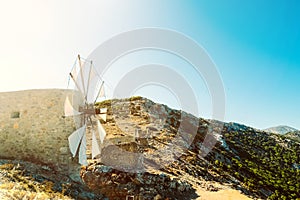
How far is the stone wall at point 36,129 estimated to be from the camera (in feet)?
57.2

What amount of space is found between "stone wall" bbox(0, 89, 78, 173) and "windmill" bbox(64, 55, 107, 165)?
88 centimetres

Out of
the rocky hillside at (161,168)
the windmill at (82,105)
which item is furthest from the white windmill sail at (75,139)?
the rocky hillside at (161,168)

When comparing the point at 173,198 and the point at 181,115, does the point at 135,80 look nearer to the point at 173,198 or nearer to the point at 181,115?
the point at 173,198

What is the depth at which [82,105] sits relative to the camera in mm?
18688

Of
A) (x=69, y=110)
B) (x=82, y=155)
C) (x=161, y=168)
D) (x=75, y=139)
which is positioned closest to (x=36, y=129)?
(x=69, y=110)

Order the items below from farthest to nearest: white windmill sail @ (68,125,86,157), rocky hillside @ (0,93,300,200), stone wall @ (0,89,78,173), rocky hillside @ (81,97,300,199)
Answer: rocky hillside @ (81,97,300,199), stone wall @ (0,89,78,173), white windmill sail @ (68,125,86,157), rocky hillside @ (0,93,300,200)

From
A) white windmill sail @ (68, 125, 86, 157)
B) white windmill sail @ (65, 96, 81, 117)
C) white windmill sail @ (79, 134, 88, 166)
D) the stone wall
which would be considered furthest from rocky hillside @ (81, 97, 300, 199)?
white windmill sail @ (65, 96, 81, 117)

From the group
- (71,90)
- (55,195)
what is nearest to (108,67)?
(71,90)

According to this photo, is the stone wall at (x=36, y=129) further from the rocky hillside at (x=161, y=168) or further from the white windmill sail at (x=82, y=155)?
the rocky hillside at (x=161, y=168)

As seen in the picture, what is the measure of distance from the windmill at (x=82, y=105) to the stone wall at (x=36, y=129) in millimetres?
878

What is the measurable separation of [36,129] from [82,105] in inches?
150

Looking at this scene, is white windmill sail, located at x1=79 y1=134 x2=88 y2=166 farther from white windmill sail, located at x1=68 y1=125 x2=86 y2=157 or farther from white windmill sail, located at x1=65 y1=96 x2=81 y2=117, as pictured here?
white windmill sail, located at x1=65 y1=96 x2=81 y2=117

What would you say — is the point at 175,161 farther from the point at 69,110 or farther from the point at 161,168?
the point at 69,110

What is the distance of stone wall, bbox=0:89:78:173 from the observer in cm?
1744
